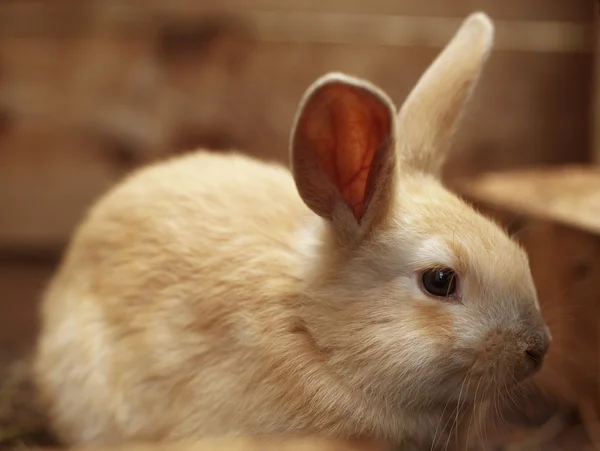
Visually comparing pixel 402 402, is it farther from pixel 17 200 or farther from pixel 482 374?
pixel 17 200

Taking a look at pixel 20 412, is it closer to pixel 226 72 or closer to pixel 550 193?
pixel 226 72

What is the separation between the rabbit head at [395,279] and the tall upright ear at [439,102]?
0.66ft

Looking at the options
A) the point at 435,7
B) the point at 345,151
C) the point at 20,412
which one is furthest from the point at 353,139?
the point at 435,7

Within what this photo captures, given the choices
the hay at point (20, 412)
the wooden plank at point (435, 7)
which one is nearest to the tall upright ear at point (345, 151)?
the hay at point (20, 412)

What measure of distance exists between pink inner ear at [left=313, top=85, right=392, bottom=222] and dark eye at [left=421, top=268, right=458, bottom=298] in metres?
0.19

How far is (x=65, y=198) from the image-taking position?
3.07 m

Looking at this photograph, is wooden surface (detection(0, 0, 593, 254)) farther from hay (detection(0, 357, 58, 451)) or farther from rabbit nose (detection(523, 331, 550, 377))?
rabbit nose (detection(523, 331, 550, 377))

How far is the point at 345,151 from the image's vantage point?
5.26 feet

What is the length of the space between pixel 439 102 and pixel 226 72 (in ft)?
4.22

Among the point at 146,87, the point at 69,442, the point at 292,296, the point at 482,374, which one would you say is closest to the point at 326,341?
the point at 292,296

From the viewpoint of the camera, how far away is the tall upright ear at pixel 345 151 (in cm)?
148

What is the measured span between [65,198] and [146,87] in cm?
54

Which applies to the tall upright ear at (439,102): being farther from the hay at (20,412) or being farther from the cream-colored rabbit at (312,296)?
the hay at (20,412)

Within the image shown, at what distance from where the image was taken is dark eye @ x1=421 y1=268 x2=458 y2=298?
158cm
